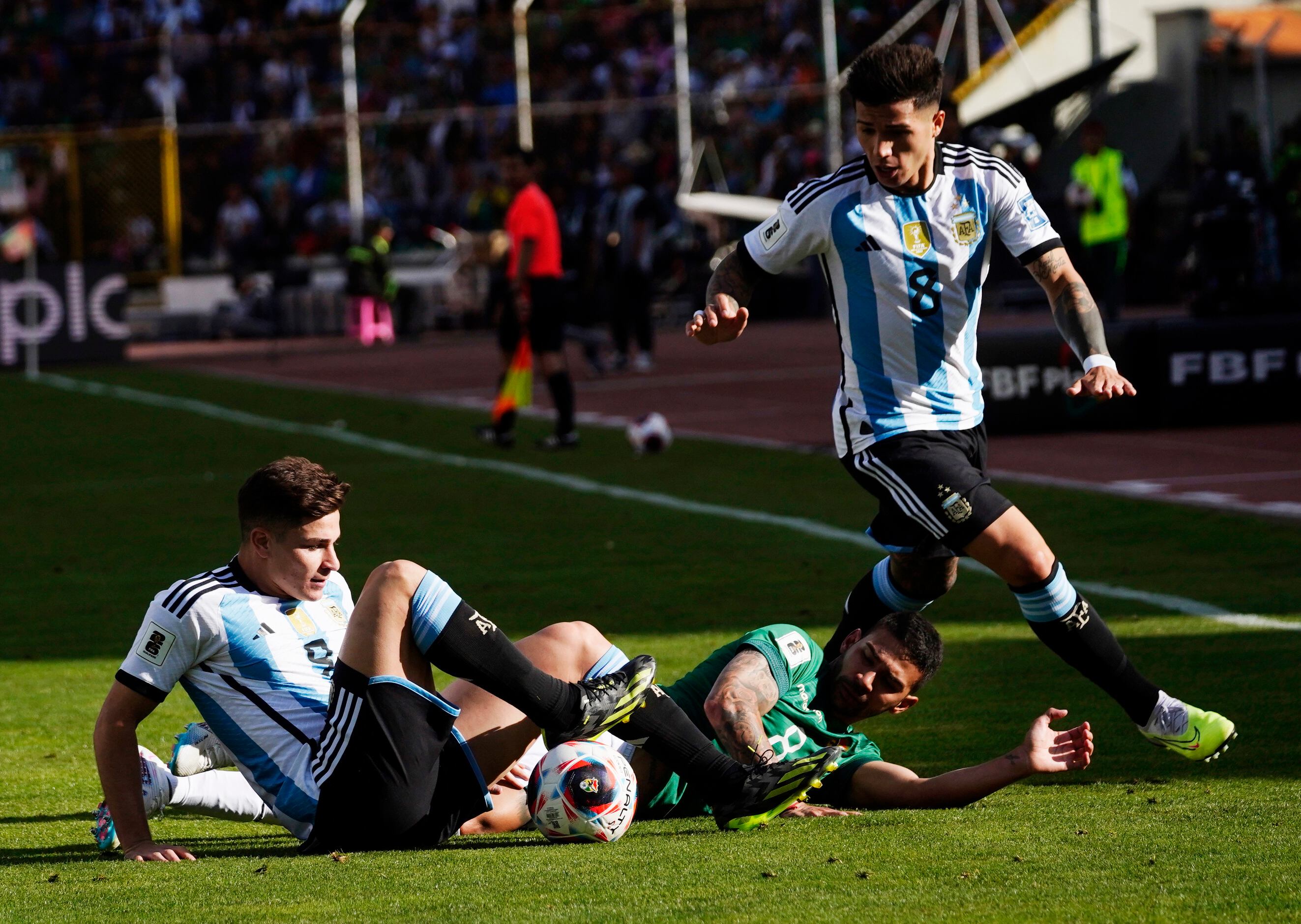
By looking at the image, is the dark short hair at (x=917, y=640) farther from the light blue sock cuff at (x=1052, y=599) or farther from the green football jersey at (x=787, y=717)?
the light blue sock cuff at (x=1052, y=599)

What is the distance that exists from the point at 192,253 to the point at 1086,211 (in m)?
15.3

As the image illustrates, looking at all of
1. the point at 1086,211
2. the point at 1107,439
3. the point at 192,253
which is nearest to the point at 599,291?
the point at 192,253

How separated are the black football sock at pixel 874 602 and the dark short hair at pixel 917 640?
2.65 ft

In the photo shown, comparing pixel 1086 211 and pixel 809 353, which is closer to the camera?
pixel 1086 211

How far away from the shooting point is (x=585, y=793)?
186 inches

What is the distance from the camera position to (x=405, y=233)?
100 ft

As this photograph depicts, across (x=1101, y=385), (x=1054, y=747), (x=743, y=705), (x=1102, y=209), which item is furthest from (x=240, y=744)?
(x=1102, y=209)

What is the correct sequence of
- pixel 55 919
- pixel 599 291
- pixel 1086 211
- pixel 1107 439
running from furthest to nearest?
1. pixel 599 291
2. pixel 1086 211
3. pixel 1107 439
4. pixel 55 919

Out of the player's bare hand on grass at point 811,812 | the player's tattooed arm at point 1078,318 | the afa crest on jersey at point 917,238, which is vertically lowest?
the player's bare hand on grass at point 811,812

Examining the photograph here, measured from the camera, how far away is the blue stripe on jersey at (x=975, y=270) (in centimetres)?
567

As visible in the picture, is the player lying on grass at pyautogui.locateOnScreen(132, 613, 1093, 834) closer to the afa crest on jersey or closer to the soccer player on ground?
the afa crest on jersey

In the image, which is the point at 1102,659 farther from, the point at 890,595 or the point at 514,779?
the point at 514,779

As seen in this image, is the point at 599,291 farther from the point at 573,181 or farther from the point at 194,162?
the point at 194,162

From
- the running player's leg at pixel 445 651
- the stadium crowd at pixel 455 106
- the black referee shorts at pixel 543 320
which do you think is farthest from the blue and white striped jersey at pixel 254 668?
the stadium crowd at pixel 455 106
